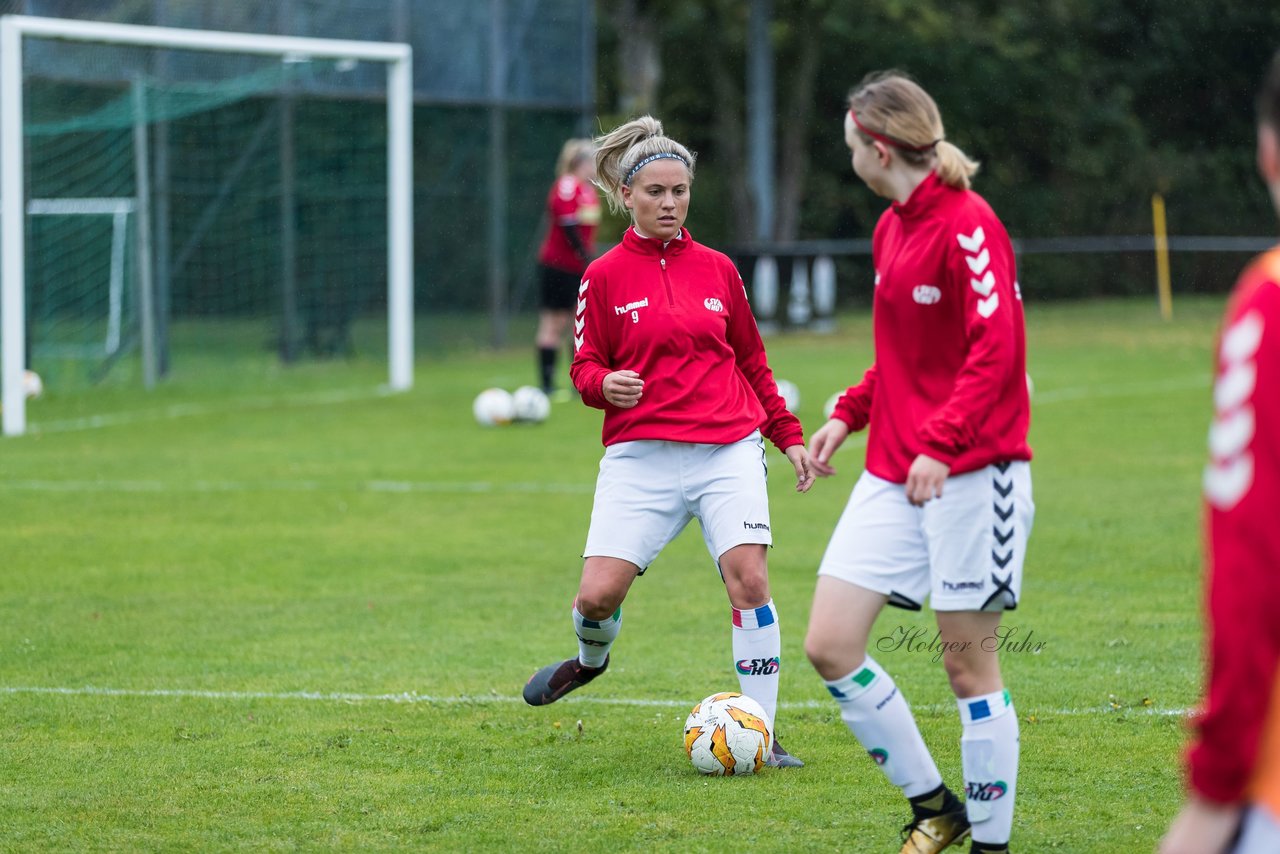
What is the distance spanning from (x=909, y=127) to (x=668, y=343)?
1.44 m

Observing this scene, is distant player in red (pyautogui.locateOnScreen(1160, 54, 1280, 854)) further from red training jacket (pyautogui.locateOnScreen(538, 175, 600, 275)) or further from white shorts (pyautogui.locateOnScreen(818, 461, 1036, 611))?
red training jacket (pyautogui.locateOnScreen(538, 175, 600, 275))

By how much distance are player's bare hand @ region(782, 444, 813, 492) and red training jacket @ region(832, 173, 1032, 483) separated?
76cm

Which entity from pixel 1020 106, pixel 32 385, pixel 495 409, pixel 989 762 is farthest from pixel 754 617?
pixel 1020 106

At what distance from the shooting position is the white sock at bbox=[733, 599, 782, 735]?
5.31 m

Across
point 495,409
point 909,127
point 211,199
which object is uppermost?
point 909,127

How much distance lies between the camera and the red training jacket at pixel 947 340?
3.94 metres

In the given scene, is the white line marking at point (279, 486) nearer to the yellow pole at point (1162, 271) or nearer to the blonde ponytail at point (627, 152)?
the blonde ponytail at point (627, 152)

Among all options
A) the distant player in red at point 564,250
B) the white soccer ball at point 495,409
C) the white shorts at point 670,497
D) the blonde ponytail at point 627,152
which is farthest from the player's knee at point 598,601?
the distant player in red at point 564,250

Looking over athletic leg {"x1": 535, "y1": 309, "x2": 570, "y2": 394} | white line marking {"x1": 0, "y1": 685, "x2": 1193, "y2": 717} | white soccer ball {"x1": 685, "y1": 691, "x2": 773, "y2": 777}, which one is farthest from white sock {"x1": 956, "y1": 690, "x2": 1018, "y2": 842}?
athletic leg {"x1": 535, "y1": 309, "x2": 570, "y2": 394}

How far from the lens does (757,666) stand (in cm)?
539

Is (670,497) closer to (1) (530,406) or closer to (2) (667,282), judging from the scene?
(2) (667,282)

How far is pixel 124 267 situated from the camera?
20.1m

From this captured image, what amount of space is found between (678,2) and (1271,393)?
32939 millimetres

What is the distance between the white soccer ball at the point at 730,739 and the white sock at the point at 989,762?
1.18m
